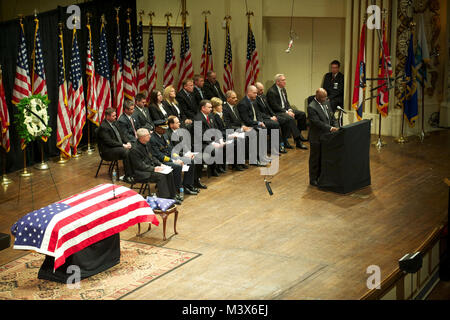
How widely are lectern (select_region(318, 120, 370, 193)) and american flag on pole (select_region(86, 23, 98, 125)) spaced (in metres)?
4.65

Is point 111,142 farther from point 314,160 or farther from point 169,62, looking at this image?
point 169,62

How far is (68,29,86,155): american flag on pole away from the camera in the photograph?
1216 centimetres

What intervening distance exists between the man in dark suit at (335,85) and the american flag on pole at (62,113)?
5.36m

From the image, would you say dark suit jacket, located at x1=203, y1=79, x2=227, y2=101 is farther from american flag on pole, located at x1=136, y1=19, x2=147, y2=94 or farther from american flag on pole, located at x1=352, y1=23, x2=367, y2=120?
american flag on pole, located at x1=352, y1=23, x2=367, y2=120

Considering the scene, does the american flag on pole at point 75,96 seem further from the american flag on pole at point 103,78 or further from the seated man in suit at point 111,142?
the seated man in suit at point 111,142

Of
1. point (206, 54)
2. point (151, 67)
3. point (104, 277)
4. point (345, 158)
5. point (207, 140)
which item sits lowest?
point (104, 277)

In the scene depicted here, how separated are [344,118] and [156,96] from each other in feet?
14.8

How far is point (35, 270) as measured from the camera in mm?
7578

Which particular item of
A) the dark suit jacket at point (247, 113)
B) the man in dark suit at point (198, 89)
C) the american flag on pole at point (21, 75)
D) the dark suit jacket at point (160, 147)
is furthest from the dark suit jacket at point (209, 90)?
the american flag on pole at point (21, 75)

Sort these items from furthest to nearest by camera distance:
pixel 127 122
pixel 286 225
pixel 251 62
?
1. pixel 251 62
2. pixel 127 122
3. pixel 286 225

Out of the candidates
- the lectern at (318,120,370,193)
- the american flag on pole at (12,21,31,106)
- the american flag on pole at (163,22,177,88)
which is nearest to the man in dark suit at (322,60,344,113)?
the american flag on pole at (163,22,177,88)

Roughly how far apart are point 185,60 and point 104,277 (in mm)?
8000

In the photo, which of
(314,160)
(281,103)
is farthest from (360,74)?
(314,160)

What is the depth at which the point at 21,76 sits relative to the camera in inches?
440
